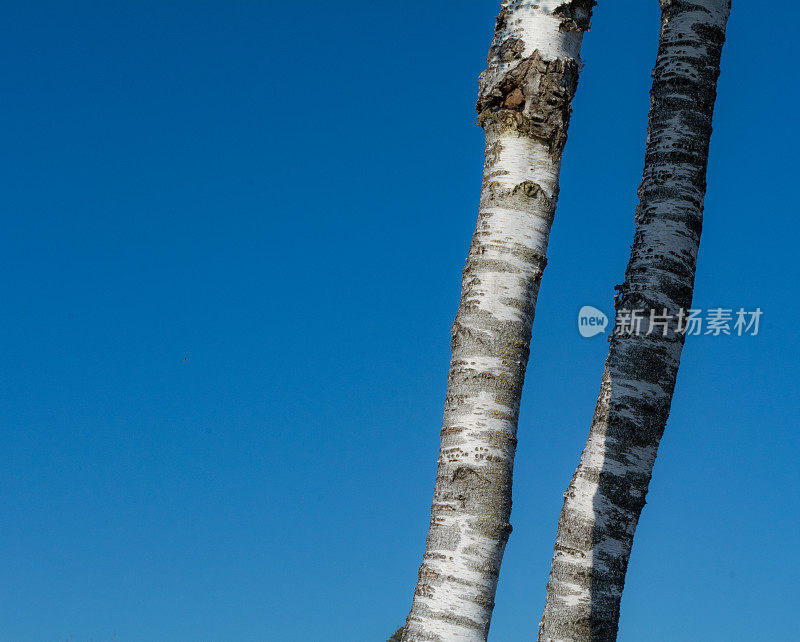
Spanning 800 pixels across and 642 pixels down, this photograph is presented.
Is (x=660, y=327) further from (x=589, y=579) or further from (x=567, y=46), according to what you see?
(x=567, y=46)

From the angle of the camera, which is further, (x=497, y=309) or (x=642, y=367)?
(x=642, y=367)

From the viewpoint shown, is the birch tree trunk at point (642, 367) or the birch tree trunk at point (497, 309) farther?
the birch tree trunk at point (642, 367)

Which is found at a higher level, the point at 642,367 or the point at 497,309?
the point at 642,367

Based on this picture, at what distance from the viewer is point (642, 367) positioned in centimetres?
619

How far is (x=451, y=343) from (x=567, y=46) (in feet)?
5.75

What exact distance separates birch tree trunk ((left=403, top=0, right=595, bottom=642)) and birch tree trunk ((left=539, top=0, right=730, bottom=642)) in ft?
6.45

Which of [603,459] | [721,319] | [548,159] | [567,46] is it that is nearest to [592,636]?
[603,459]

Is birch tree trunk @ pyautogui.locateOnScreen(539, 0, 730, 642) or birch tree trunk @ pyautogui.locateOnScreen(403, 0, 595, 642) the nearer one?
birch tree trunk @ pyautogui.locateOnScreen(403, 0, 595, 642)

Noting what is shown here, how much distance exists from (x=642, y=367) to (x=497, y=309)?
220cm

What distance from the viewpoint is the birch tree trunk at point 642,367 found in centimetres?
592

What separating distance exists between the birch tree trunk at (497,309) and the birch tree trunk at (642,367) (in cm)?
197

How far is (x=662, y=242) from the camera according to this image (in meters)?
6.50

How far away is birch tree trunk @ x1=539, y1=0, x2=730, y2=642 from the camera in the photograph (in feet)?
19.4

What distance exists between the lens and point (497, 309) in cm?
441
